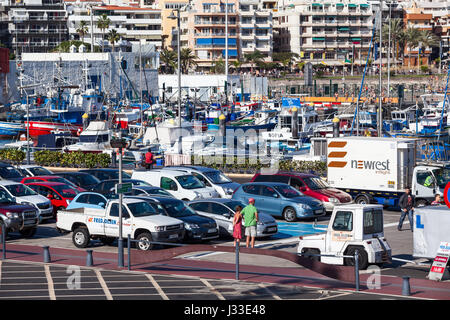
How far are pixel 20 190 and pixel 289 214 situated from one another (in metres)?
10.3

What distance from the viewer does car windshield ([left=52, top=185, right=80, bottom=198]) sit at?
1277 inches

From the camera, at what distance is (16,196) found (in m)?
30.8

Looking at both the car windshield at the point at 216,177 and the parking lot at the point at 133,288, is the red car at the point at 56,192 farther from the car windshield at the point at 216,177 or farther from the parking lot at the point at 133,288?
the parking lot at the point at 133,288

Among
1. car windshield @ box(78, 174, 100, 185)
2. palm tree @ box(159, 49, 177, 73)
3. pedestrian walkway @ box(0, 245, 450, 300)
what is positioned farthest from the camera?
palm tree @ box(159, 49, 177, 73)

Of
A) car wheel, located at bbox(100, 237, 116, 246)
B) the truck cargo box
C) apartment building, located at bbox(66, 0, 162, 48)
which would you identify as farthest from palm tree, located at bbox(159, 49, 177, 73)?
car wheel, located at bbox(100, 237, 116, 246)

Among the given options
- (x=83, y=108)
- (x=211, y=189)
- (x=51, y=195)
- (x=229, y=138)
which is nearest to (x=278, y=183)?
(x=211, y=189)

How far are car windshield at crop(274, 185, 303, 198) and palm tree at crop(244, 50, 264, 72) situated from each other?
366ft

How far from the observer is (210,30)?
142125 mm

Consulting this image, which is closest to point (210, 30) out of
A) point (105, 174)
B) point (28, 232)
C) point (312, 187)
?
point (105, 174)

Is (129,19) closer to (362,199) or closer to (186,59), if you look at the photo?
(186,59)

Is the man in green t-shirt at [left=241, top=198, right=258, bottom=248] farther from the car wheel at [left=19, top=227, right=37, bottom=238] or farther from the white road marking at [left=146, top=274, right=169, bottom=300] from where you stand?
the car wheel at [left=19, top=227, right=37, bottom=238]

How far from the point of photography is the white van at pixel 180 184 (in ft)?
110

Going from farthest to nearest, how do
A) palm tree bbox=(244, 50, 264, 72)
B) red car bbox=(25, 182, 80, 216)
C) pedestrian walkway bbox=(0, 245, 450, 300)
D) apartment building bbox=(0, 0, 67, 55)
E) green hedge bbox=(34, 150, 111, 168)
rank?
apartment building bbox=(0, 0, 67, 55)
palm tree bbox=(244, 50, 264, 72)
green hedge bbox=(34, 150, 111, 168)
red car bbox=(25, 182, 80, 216)
pedestrian walkway bbox=(0, 245, 450, 300)
